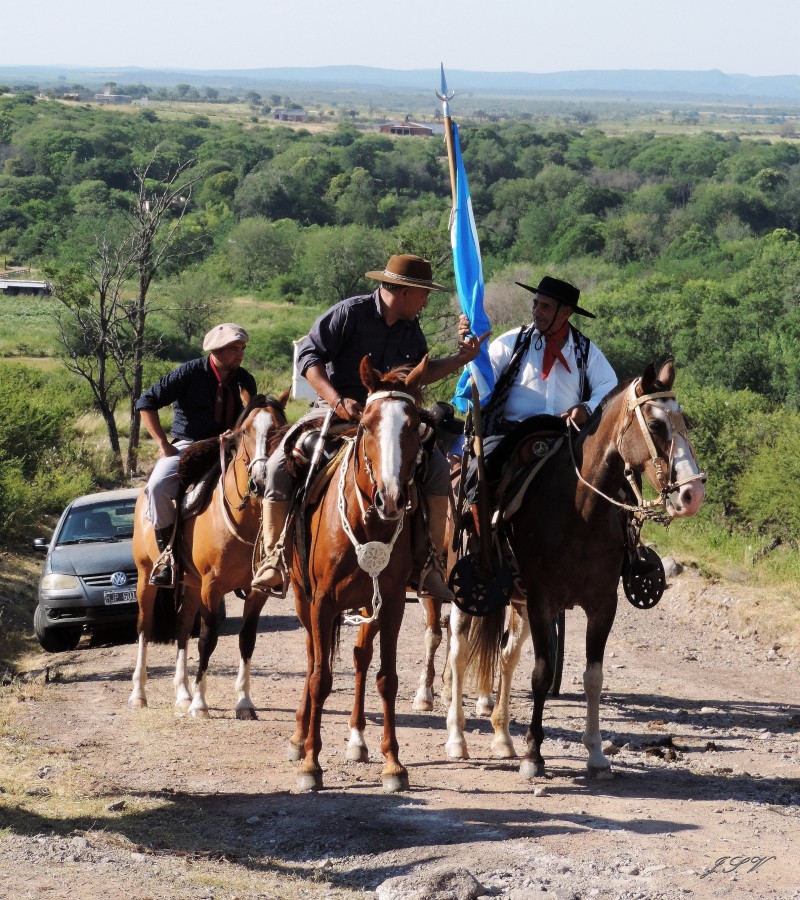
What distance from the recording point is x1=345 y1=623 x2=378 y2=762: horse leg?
8.12m

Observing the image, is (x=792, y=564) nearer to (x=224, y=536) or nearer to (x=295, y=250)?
(x=224, y=536)

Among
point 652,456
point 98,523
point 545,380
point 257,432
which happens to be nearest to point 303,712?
point 257,432

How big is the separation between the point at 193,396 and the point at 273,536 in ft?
7.56

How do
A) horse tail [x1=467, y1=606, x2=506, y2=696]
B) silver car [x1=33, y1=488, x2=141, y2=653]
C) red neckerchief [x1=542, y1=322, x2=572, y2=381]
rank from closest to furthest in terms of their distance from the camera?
horse tail [x1=467, y1=606, x2=506, y2=696] → red neckerchief [x1=542, y1=322, x2=572, y2=381] → silver car [x1=33, y1=488, x2=141, y2=653]

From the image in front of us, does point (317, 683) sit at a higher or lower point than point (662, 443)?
lower

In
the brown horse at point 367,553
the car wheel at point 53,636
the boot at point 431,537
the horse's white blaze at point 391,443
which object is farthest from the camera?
the car wheel at point 53,636

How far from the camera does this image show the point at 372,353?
8516 mm

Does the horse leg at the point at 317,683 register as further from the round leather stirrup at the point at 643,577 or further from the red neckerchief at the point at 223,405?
the red neckerchief at the point at 223,405

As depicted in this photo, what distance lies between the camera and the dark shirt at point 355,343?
838 centimetres

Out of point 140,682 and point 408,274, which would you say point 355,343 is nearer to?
point 408,274

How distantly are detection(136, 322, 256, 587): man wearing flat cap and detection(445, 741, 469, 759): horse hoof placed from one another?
→ 9.22ft

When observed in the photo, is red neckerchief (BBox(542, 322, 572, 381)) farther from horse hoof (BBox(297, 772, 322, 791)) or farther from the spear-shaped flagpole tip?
horse hoof (BBox(297, 772, 322, 791))

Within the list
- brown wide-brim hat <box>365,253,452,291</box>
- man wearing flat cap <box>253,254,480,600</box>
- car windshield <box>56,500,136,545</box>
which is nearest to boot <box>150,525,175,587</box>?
man wearing flat cap <box>253,254,480,600</box>

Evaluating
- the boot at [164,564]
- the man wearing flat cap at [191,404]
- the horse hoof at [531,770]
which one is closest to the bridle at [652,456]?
the horse hoof at [531,770]
